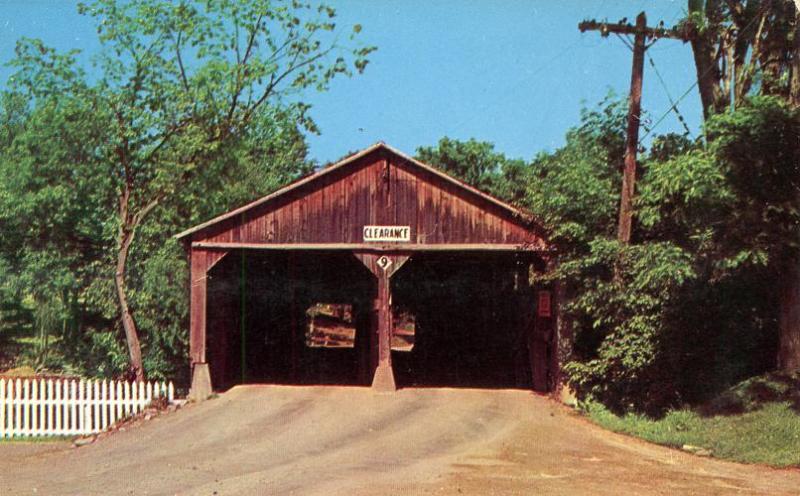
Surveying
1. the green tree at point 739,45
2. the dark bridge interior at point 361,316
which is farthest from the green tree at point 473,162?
the green tree at point 739,45

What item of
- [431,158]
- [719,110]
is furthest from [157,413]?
[431,158]

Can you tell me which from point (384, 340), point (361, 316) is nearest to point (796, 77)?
point (384, 340)

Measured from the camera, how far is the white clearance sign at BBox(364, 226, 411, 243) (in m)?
21.3

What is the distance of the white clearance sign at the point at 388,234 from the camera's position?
838 inches

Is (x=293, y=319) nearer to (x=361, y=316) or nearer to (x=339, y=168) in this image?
(x=361, y=316)

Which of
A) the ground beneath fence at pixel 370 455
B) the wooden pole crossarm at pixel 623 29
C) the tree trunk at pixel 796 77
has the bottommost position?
the ground beneath fence at pixel 370 455

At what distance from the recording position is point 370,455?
14.4 metres

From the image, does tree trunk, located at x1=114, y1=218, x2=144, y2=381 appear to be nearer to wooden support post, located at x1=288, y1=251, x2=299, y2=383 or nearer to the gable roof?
the gable roof

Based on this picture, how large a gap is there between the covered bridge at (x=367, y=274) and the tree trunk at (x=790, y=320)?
5.54 meters

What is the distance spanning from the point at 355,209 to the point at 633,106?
23.3 feet

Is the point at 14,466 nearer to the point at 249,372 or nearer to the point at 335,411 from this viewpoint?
the point at 335,411

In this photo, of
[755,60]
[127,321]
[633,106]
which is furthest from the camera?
[127,321]

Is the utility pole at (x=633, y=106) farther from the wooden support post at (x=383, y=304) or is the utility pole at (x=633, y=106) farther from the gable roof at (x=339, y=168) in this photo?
the wooden support post at (x=383, y=304)

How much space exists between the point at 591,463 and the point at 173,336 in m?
17.2
